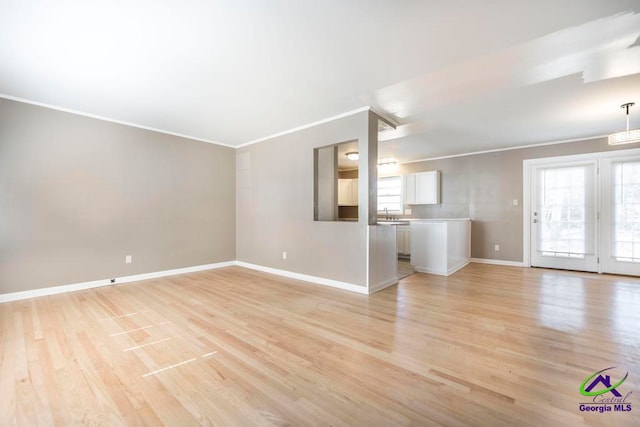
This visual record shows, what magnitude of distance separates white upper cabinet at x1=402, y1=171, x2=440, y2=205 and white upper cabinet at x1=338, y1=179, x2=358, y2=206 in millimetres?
1343

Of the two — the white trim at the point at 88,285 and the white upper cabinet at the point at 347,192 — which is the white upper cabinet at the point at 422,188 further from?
the white trim at the point at 88,285

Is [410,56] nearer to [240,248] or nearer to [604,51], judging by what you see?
A: [604,51]

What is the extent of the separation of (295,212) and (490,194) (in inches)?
176

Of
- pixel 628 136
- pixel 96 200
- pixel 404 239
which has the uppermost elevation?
pixel 628 136

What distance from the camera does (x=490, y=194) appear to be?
231 inches

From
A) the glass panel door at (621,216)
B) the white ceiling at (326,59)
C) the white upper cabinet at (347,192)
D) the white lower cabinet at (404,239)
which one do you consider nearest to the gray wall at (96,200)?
the white ceiling at (326,59)

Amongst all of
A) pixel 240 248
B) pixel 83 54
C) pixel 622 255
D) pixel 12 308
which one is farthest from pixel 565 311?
pixel 12 308

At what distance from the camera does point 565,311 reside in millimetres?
2918

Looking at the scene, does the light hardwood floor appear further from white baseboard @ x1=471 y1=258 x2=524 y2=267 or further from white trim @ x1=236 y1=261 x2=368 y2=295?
white baseboard @ x1=471 y1=258 x2=524 y2=267

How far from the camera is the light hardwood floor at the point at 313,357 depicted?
1.43m

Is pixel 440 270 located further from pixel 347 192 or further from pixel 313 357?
pixel 313 357

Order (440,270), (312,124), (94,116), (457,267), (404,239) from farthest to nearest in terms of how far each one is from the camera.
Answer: (404,239), (457,267), (440,270), (312,124), (94,116)

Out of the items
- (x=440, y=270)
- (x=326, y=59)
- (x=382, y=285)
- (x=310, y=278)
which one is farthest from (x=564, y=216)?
(x=326, y=59)

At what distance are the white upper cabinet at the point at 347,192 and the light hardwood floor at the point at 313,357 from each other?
3.99 meters
